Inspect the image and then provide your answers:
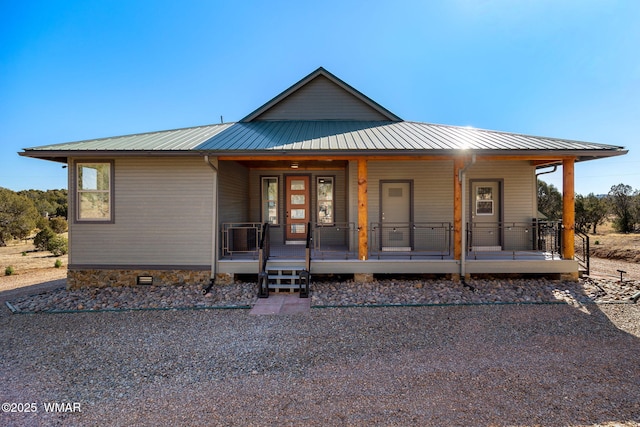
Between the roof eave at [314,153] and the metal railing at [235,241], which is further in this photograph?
the metal railing at [235,241]

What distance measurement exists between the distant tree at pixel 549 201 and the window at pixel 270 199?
67.9 feet

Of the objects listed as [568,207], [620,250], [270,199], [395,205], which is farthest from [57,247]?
[620,250]

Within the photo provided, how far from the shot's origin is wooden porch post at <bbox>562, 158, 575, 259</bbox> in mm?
7473

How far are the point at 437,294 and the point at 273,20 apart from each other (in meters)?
11.9

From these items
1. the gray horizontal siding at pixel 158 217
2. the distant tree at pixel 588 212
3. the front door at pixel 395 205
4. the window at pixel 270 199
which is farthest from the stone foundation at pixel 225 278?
the distant tree at pixel 588 212

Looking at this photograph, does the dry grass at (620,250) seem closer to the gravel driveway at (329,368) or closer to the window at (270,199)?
the gravel driveway at (329,368)

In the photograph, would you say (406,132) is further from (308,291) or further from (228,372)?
(228,372)

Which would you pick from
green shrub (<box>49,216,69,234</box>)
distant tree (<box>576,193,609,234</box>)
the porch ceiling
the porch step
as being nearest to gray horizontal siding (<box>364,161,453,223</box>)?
the porch ceiling

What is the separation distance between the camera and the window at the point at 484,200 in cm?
952

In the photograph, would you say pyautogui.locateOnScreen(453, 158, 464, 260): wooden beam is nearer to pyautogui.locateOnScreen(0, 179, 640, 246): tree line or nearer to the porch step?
the porch step

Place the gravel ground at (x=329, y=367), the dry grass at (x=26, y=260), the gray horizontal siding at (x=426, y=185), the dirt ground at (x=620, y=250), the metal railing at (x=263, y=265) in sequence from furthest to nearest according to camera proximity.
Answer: the dirt ground at (x=620, y=250), the dry grass at (x=26, y=260), the gray horizontal siding at (x=426, y=185), the metal railing at (x=263, y=265), the gravel ground at (x=329, y=367)

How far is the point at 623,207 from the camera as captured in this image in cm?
2219

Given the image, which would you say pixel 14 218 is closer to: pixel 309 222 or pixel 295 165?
pixel 295 165

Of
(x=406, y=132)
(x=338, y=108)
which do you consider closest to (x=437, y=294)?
(x=406, y=132)
